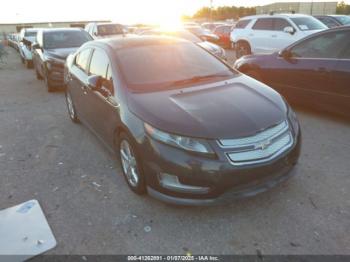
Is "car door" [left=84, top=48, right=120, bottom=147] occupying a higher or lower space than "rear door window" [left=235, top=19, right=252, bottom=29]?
lower

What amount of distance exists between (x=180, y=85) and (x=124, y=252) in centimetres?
185

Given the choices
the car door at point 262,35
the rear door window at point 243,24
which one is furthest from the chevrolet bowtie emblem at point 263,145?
the rear door window at point 243,24

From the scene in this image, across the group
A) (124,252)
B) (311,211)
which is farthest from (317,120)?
(124,252)

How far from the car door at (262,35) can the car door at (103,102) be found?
874cm

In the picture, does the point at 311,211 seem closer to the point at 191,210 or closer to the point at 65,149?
the point at 191,210

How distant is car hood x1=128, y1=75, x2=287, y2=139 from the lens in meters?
2.65

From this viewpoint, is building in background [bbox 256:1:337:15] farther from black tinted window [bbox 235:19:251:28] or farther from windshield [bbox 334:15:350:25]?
black tinted window [bbox 235:19:251:28]

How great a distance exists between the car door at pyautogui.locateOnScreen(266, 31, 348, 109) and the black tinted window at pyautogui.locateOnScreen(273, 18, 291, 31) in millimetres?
5873

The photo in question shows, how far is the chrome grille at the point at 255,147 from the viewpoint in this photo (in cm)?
256

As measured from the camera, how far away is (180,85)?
135 inches

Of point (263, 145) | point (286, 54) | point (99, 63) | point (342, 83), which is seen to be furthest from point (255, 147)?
point (286, 54)

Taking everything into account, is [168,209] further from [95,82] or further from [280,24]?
[280,24]

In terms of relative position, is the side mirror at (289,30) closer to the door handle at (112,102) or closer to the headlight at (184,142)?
the door handle at (112,102)

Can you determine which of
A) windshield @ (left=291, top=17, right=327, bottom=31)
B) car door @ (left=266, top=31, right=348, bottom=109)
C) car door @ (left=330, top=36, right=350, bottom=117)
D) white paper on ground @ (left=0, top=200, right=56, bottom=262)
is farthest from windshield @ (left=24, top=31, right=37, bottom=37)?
car door @ (left=330, top=36, right=350, bottom=117)
